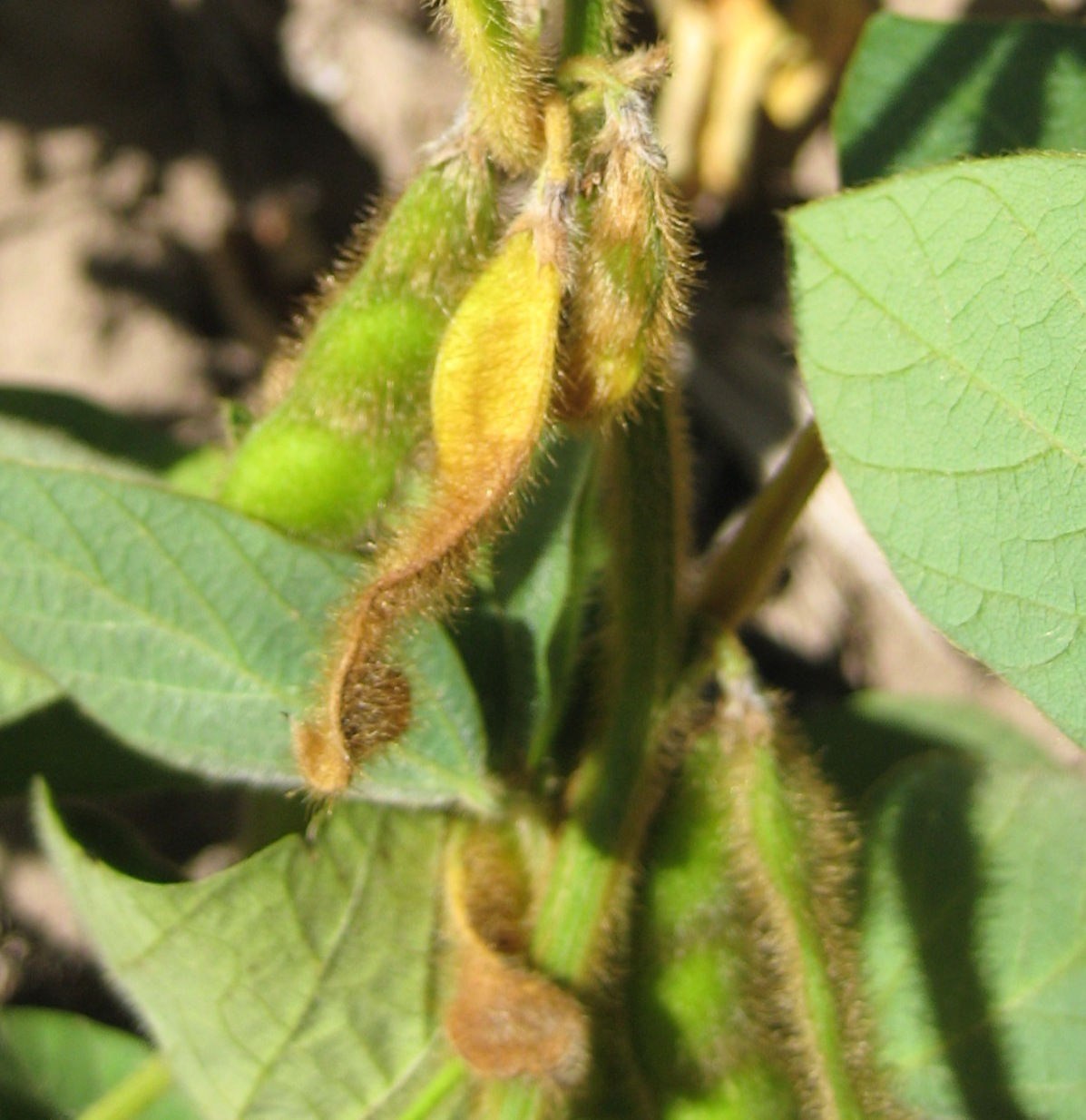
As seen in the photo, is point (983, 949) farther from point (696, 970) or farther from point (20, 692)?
point (20, 692)

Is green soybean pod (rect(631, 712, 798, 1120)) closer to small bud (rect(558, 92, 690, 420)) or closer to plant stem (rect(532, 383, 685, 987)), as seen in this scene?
plant stem (rect(532, 383, 685, 987))

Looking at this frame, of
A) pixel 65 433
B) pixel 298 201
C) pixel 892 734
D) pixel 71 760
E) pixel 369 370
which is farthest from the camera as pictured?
pixel 298 201

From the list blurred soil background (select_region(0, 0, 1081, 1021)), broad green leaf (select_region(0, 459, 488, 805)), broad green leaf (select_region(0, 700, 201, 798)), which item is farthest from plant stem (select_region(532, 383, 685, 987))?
blurred soil background (select_region(0, 0, 1081, 1021))

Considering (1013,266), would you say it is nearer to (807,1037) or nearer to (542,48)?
(542,48)

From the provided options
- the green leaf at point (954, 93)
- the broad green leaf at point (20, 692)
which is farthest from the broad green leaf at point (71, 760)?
the green leaf at point (954, 93)

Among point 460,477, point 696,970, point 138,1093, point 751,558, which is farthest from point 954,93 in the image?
point 138,1093

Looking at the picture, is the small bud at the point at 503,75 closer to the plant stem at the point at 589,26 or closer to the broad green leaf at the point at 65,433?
the plant stem at the point at 589,26

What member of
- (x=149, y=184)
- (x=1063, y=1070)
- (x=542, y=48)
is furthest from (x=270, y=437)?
(x=149, y=184)
